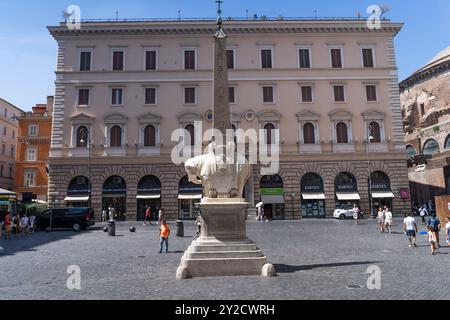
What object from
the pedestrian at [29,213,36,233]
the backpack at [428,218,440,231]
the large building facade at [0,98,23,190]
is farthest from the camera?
the large building facade at [0,98,23,190]

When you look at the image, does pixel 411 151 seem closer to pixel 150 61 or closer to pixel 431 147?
pixel 431 147

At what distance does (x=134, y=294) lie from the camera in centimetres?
716

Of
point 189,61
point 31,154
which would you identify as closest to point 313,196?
point 189,61

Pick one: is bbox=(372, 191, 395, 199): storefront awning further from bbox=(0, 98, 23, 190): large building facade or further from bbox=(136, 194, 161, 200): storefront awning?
bbox=(0, 98, 23, 190): large building facade

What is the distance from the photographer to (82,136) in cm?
2998

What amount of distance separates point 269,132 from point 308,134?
3.26 metres

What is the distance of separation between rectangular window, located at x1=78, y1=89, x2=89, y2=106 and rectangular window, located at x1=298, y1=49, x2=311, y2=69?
1816 cm

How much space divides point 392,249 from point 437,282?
546 centimetres

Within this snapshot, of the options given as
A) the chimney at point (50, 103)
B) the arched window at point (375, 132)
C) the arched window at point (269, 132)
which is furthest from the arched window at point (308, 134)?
the chimney at point (50, 103)

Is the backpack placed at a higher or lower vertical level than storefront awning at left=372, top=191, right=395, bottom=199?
lower

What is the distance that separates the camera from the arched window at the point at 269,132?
3015 cm

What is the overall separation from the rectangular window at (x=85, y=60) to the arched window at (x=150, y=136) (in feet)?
23.7

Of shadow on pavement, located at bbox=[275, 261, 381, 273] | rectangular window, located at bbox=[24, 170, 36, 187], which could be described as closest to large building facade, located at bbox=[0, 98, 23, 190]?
rectangular window, located at bbox=[24, 170, 36, 187]

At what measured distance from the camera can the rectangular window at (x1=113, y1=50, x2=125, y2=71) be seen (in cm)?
3106
